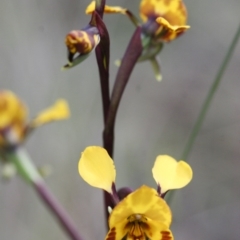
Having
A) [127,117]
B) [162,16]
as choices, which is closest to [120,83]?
[162,16]

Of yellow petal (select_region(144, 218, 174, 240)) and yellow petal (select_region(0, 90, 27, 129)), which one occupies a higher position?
yellow petal (select_region(0, 90, 27, 129))

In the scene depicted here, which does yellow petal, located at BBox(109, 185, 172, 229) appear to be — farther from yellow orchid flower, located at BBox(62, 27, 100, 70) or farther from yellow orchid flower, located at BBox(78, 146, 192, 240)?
yellow orchid flower, located at BBox(62, 27, 100, 70)

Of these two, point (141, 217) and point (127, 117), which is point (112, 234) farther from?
point (127, 117)

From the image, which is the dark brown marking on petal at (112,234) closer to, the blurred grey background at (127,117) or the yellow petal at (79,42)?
the yellow petal at (79,42)

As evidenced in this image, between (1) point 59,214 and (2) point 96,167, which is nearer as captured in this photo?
(2) point 96,167

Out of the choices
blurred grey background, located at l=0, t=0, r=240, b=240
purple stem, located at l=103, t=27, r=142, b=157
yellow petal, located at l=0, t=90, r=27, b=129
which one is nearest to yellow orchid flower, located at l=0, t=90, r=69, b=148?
yellow petal, located at l=0, t=90, r=27, b=129

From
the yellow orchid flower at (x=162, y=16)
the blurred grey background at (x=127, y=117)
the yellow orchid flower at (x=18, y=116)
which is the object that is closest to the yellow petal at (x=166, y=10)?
the yellow orchid flower at (x=162, y=16)
